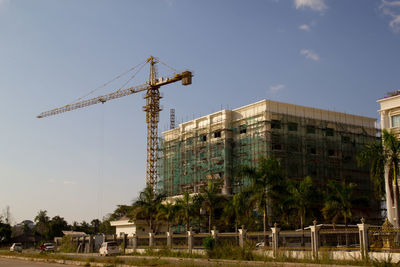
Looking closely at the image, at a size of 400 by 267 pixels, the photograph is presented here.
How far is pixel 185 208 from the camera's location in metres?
56.5

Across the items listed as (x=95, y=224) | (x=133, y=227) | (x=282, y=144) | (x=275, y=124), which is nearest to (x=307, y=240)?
(x=282, y=144)

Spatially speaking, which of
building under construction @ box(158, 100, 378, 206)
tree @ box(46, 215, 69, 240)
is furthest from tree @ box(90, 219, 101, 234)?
building under construction @ box(158, 100, 378, 206)

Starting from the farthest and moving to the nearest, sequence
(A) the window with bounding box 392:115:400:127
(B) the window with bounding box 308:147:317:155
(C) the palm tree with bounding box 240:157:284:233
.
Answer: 1. (B) the window with bounding box 308:147:317:155
2. (A) the window with bounding box 392:115:400:127
3. (C) the palm tree with bounding box 240:157:284:233

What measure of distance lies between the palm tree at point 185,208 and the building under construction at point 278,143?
45.3 feet

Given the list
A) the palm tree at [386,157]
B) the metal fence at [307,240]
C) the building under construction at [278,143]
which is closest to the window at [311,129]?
→ the building under construction at [278,143]

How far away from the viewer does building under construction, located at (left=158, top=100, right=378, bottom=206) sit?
74.0m

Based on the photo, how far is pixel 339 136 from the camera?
260ft

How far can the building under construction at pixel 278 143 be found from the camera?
74.0 metres

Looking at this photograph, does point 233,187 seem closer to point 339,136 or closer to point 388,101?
point 339,136

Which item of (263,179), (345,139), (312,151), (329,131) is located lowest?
(263,179)

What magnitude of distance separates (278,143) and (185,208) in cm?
2341

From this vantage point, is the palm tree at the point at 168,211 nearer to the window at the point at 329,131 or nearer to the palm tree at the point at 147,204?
the palm tree at the point at 147,204

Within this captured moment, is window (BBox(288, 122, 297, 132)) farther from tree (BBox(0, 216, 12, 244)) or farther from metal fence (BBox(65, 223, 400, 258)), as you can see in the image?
tree (BBox(0, 216, 12, 244))

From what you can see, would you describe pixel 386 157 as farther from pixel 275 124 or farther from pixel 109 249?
pixel 275 124
